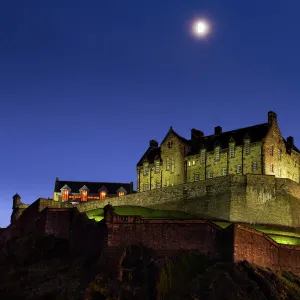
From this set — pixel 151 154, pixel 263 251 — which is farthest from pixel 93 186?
pixel 263 251

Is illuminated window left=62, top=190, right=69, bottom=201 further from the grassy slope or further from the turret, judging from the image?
the grassy slope

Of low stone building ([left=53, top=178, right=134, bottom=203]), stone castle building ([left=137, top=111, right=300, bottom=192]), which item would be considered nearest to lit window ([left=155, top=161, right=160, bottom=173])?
stone castle building ([left=137, top=111, right=300, bottom=192])

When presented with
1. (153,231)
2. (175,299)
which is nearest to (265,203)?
(153,231)

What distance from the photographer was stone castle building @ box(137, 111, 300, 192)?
82625 millimetres

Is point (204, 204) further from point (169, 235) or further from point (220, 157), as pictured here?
point (169, 235)

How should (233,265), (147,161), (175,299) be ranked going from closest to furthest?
(175,299)
(233,265)
(147,161)

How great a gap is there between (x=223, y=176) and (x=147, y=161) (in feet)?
69.4

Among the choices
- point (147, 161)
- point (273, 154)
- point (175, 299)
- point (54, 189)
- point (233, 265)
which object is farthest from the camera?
point (54, 189)

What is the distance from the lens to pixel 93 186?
122m

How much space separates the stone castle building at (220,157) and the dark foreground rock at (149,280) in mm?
20466

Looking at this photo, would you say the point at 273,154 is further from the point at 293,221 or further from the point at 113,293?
the point at 113,293

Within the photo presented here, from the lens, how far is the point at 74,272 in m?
62.8

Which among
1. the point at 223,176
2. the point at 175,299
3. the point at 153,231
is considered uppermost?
the point at 223,176

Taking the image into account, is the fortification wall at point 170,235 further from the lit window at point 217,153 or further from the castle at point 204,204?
the lit window at point 217,153
